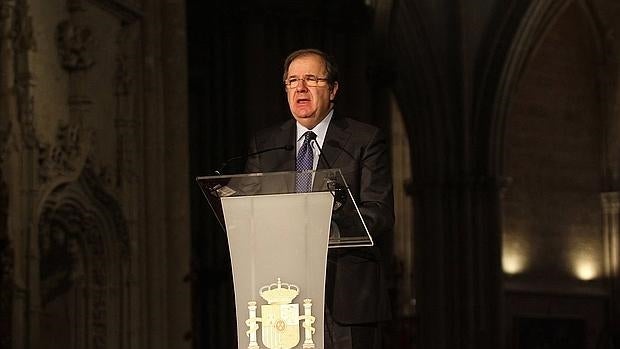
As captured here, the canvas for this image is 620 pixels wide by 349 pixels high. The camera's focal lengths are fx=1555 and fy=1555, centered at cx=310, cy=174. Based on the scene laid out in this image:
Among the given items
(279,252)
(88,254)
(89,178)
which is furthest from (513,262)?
(279,252)

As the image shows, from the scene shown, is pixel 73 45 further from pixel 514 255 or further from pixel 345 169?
pixel 514 255

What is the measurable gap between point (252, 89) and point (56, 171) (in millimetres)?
4682

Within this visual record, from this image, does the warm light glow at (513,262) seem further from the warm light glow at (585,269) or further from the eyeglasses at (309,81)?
the eyeglasses at (309,81)

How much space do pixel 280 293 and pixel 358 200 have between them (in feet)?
1.52

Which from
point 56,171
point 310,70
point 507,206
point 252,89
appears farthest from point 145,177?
point 507,206

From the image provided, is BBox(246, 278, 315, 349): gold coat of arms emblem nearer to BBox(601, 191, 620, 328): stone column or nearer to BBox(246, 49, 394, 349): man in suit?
BBox(246, 49, 394, 349): man in suit

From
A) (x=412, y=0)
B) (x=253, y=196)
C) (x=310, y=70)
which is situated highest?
(x=412, y=0)

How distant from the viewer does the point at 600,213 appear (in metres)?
24.5

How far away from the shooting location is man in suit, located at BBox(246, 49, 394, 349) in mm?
4668

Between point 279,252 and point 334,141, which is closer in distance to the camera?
point 279,252

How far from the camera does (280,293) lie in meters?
4.45

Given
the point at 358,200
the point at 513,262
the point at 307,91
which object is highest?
the point at 307,91

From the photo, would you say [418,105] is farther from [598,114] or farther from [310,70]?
[310,70]

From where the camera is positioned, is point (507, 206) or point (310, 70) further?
point (507, 206)
